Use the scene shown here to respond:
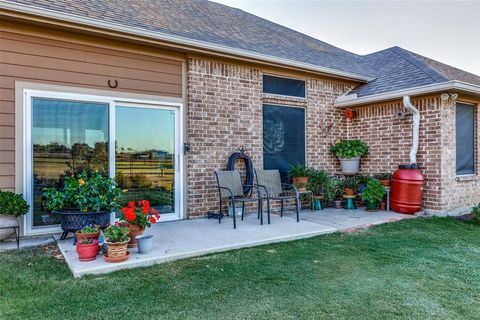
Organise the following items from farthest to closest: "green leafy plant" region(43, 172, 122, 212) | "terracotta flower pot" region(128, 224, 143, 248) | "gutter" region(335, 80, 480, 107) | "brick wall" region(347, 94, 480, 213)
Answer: "brick wall" region(347, 94, 480, 213) < "gutter" region(335, 80, 480, 107) < "green leafy plant" region(43, 172, 122, 212) < "terracotta flower pot" region(128, 224, 143, 248)

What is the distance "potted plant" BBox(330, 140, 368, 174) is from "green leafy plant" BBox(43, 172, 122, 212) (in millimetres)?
4685

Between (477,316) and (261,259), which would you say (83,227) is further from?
(477,316)

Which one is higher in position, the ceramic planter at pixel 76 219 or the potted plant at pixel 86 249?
the ceramic planter at pixel 76 219

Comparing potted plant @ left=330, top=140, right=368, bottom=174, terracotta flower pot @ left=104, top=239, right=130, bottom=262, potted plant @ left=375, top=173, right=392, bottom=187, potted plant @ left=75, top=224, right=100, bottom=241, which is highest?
potted plant @ left=330, top=140, right=368, bottom=174

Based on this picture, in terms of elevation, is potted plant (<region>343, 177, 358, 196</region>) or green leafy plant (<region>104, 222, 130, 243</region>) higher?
potted plant (<region>343, 177, 358, 196</region>)

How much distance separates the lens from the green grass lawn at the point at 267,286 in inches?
91.9

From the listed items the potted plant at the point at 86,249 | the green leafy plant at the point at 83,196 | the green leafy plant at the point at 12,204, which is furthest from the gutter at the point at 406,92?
the green leafy plant at the point at 12,204

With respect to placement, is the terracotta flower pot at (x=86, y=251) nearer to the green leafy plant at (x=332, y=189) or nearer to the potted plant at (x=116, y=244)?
the potted plant at (x=116, y=244)

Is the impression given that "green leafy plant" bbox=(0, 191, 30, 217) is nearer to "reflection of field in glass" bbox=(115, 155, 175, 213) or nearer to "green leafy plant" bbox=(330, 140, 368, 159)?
"reflection of field in glass" bbox=(115, 155, 175, 213)

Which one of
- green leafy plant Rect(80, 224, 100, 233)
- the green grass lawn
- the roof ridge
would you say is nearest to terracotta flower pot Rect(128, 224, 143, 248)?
green leafy plant Rect(80, 224, 100, 233)

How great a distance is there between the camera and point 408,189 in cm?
592

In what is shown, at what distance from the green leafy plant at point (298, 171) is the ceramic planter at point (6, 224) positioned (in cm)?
435

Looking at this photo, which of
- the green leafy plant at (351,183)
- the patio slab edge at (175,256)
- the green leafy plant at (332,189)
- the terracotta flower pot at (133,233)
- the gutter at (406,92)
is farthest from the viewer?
the green leafy plant at (351,183)

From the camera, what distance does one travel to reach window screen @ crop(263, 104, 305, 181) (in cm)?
630
